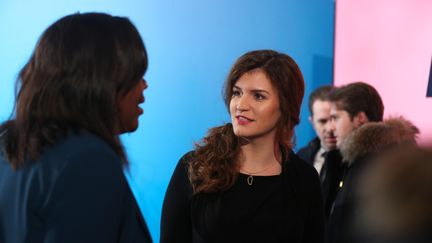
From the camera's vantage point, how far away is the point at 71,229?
3.94 ft

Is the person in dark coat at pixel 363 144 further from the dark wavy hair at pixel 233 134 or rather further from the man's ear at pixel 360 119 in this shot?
the dark wavy hair at pixel 233 134

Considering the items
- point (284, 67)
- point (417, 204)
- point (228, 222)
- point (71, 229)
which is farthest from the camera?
point (284, 67)

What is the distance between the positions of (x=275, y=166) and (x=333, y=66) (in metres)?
1.81

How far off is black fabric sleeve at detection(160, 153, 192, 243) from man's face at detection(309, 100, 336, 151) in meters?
1.48

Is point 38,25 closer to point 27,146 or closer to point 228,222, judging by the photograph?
point 228,222

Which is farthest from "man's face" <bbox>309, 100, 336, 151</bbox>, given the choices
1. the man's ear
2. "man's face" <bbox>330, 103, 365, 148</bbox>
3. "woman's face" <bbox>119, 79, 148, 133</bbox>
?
"woman's face" <bbox>119, 79, 148, 133</bbox>

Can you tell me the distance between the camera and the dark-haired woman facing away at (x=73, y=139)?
1213 mm

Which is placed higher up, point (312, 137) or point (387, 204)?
point (387, 204)

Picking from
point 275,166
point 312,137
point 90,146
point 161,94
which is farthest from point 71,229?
point 312,137

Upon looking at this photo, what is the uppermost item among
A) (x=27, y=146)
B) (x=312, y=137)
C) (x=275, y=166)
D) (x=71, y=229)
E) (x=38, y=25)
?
(x=38, y=25)

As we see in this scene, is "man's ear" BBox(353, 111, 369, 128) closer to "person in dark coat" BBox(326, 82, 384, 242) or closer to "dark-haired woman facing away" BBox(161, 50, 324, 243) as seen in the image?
"person in dark coat" BBox(326, 82, 384, 242)

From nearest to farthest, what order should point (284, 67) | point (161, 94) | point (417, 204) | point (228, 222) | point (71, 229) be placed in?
point (417, 204) → point (71, 229) → point (228, 222) → point (284, 67) → point (161, 94)

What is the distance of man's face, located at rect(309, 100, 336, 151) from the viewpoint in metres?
3.39

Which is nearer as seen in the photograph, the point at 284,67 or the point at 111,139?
the point at 111,139
